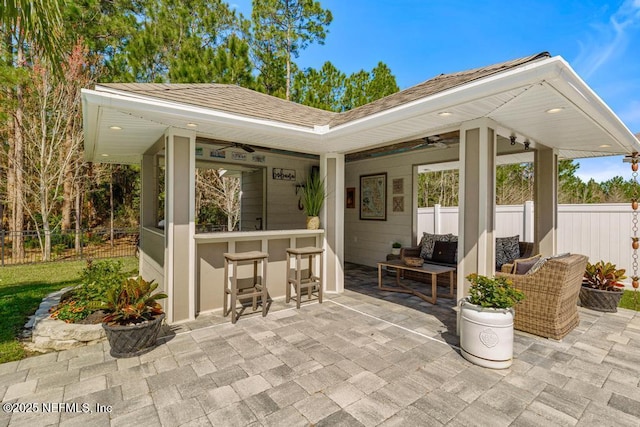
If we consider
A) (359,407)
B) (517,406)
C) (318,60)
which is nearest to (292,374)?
(359,407)

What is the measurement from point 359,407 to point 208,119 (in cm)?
316

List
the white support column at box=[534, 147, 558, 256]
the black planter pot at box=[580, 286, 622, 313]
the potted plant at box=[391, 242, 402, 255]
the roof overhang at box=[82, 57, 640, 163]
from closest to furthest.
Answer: the roof overhang at box=[82, 57, 640, 163] < the black planter pot at box=[580, 286, 622, 313] < the white support column at box=[534, 147, 558, 256] < the potted plant at box=[391, 242, 402, 255]

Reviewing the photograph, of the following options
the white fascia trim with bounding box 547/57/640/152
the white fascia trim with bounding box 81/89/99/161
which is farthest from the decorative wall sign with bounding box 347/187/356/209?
the white fascia trim with bounding box 81/89/99/161

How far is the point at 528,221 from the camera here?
6.25 meters

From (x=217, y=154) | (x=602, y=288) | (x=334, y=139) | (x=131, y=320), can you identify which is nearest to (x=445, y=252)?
(x=602, y=288)

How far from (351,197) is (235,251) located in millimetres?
4356

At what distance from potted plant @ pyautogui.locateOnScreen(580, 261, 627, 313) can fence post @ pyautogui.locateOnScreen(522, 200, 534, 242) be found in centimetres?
177

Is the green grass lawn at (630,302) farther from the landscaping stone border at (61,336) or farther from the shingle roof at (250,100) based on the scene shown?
the landscaping stone border at (61,336)

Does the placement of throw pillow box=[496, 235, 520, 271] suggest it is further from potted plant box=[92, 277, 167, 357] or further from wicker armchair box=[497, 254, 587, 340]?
potted plant box=[92, 277, 167, 357]

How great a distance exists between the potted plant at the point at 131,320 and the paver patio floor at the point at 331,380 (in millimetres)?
130

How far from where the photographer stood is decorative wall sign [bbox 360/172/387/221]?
24.0 feet

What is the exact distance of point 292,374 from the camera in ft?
8.70

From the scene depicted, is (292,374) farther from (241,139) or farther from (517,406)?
(241,139)

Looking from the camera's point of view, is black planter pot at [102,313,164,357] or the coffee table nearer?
black planter pot at [102,313,164,357]
